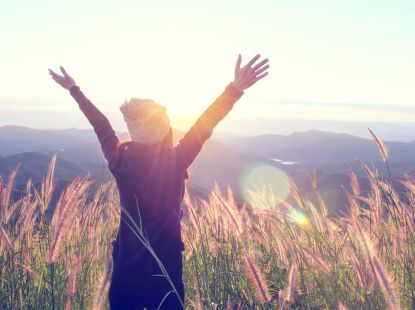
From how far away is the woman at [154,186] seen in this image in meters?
2.67

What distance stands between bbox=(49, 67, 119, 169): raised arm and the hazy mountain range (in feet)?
1.26

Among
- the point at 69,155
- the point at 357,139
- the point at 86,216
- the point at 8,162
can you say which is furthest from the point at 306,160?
the point at 86,216

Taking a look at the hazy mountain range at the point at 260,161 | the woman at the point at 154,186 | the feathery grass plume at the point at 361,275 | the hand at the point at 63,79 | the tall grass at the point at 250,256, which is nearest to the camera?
the feathery grass plume at the point at 361,275

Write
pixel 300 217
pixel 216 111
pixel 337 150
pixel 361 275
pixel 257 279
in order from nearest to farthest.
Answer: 1. pixel 257 279
2. pixel 361 275
3. pixel 216 111
4. pixel 300 217
5. pixel 337 150

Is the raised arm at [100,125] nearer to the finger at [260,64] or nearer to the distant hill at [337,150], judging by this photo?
the finger at [260,64]

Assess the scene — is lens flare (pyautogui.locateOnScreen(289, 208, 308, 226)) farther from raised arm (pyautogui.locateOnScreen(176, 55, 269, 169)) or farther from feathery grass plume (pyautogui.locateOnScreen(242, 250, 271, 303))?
feathery grass plume (pyautogui.locateOnScreen(242, 250, 271, 303))

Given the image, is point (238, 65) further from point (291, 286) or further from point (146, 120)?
point (291, 286)

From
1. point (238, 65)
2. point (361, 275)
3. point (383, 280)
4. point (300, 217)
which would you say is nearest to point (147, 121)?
point (238, 65)

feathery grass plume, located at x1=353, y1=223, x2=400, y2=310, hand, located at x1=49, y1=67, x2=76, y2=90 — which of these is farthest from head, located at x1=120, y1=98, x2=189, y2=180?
feathery grass plume, located at x1=353, y1=223, x2=400, y2=310

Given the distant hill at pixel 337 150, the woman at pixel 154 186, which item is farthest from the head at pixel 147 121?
the distant hill at pixel 337 150

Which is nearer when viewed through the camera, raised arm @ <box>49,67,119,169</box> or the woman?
the woman

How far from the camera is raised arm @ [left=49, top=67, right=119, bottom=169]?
2879 mm

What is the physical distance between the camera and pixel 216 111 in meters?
2.65

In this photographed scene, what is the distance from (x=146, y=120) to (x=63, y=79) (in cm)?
94
